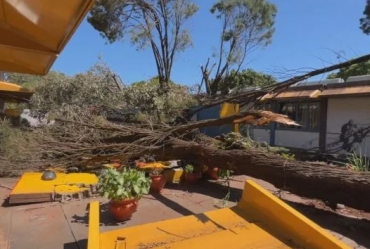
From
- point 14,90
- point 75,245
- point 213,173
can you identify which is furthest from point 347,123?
point 14,90

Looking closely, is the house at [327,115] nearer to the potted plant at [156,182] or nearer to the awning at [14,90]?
the potted plant at [156,182]

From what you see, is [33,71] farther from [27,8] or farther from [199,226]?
[199,226]

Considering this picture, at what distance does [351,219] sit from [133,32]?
16720 millimetres

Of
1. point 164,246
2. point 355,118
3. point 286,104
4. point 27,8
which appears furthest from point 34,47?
point 286,104

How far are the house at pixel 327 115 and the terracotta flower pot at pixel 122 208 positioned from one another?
670 centimetres

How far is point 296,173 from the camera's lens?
5.29 meters

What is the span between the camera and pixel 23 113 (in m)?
19.0

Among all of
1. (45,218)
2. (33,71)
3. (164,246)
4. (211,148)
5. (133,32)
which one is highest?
(133,32)

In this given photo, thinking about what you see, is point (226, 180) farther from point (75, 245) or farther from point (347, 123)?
point (347, 123)

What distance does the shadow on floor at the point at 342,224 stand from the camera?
182 inches

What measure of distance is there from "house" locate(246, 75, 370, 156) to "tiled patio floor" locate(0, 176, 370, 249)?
202 inches

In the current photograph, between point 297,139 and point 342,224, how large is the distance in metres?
11.1

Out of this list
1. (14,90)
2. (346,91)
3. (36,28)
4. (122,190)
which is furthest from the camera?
(14,90)

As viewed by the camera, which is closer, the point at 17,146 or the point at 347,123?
the point at 17,146
